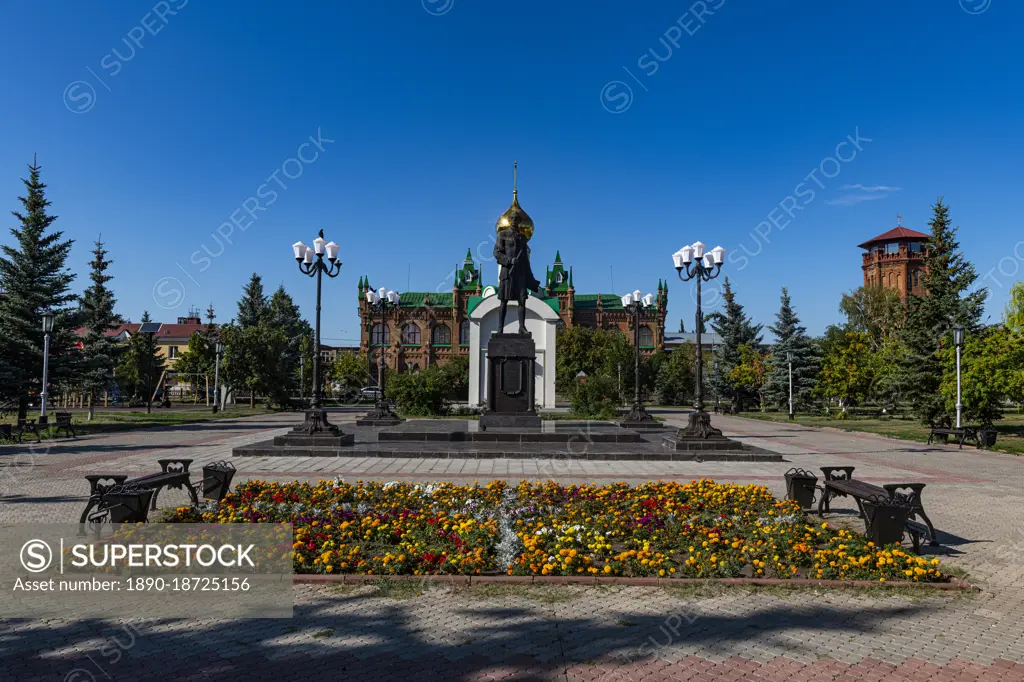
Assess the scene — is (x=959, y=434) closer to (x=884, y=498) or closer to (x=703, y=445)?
(x=703, y=445)

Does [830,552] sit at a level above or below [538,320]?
below

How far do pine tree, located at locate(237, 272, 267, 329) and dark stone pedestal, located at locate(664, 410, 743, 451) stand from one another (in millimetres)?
46874

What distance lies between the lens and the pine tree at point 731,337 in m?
50.7

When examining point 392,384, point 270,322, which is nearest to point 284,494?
point 392,384

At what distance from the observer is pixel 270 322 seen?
53.1m

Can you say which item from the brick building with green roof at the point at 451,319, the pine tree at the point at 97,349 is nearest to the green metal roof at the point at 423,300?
the brick building with green roof at the point at 451,319

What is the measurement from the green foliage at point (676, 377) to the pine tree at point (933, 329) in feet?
98.0

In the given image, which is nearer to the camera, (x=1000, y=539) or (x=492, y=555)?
(x=492, y=555)

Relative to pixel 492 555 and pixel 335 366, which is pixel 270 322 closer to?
pixel 335 366

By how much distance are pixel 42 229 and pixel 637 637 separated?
103 ft

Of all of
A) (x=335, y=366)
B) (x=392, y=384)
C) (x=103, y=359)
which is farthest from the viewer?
(x=335, y=366)

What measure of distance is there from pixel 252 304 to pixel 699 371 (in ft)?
164

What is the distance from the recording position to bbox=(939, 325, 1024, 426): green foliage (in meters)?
21.3

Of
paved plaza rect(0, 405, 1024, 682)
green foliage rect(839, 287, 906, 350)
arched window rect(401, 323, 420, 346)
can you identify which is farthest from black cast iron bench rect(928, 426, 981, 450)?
arched window rect(401, 323, 420, 346)
